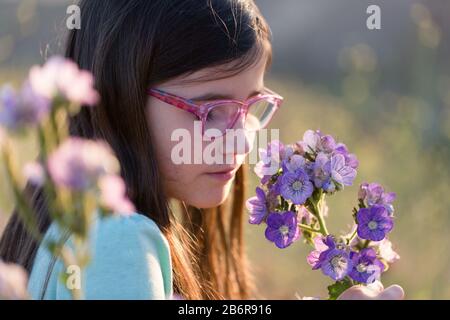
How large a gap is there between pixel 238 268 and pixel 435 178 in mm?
836

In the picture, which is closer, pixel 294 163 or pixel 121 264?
pixel 121 264

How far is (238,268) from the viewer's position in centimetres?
215

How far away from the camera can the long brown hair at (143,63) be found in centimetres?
157

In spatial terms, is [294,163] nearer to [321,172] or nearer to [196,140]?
[321,172]

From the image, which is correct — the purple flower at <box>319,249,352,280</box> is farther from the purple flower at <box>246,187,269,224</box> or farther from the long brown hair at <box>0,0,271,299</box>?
the long brown hair at <box>0,0,271,299</box>

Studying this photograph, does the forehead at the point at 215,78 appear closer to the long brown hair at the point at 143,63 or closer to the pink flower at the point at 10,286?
the long brown hair at the point at 143,63

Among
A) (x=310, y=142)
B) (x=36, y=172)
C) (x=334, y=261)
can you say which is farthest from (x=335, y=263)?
(x=36, y=172)

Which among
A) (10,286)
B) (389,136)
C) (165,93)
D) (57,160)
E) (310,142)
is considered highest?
(389,136)

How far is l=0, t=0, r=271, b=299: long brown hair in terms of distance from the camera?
1.57 m

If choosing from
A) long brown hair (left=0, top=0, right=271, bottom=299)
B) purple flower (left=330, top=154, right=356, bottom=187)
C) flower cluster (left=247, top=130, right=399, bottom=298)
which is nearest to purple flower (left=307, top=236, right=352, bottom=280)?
flower cluster (left=247, top=130, right=399, bottom=298)

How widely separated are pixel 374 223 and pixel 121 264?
41 centimetres

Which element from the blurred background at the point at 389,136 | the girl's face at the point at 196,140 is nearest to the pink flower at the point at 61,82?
the girl's face at the point at 196,140

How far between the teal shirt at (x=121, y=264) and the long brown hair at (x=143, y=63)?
190mm

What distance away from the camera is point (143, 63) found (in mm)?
1620
